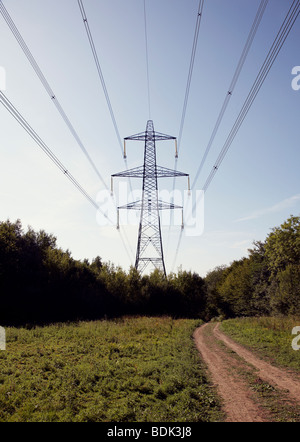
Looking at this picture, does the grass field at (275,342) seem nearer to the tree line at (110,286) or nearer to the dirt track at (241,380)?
the dirt track at (241,380)

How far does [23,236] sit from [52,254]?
5823 mm

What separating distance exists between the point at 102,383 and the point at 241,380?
5.73m

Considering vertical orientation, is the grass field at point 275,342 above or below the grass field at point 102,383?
below

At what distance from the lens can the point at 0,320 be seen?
29.6 metres

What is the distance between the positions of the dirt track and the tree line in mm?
19751

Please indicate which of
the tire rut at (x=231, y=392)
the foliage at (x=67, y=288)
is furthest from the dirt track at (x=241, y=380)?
the foliage at (x=67, y=288)

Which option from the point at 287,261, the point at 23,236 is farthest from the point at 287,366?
the point at 23,236

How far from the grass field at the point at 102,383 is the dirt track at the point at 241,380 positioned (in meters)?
0.59

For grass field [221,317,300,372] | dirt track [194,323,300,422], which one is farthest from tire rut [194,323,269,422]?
grass field [221,317,300,372]

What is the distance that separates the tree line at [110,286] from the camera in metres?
33.6

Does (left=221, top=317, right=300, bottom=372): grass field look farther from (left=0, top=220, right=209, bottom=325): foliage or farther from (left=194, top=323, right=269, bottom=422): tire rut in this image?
(left=0, top=220, right=209, bottom=325): foliage

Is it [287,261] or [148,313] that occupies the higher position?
[287,261]

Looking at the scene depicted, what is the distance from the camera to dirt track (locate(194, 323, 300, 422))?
784 centimetres
